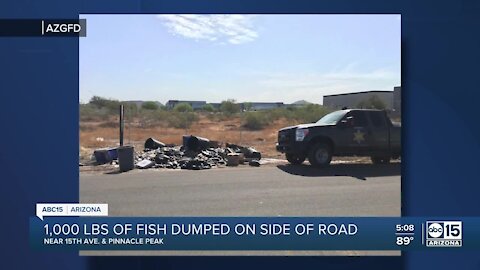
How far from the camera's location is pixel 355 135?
471 centimetres

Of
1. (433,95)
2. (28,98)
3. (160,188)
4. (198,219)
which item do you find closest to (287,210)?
(198,219)

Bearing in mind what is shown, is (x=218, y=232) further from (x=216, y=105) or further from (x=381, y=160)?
(x=381, y=160)

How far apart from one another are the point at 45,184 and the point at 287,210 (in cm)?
152

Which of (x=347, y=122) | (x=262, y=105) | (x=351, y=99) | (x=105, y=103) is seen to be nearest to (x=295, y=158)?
(x=347, y=122)

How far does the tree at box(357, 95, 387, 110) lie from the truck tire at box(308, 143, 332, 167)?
52 centimetres

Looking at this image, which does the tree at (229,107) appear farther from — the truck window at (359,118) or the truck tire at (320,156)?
the truck window at (359,118)

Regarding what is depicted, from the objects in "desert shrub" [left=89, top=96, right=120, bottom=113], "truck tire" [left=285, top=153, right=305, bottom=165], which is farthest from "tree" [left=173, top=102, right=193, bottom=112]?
"truck tire" [left=285, top=153, right=305, bottom=165]

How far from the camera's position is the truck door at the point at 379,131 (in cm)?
314

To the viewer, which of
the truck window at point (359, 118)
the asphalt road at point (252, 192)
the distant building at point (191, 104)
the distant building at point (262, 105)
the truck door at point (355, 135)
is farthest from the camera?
the truck door at point (355, 135)

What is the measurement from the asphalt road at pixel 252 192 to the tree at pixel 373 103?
16.4 inches

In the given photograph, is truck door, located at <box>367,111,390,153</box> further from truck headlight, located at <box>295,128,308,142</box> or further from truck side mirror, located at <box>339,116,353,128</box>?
truck headlight, located at <box>295,128,308,142</box>

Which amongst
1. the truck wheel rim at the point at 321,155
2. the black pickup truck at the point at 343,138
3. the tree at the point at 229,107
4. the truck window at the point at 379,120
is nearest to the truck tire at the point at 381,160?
the black pickup truck at the point at 343,138

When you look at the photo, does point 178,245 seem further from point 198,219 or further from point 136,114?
point 136,114

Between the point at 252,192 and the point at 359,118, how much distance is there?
4.08ft
